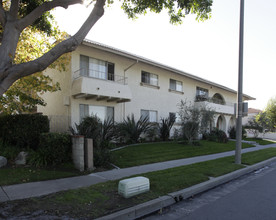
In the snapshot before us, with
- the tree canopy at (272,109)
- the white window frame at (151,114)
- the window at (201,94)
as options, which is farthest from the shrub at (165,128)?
the tree canopy at (272,109)

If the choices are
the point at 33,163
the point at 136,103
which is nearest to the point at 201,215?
the point at 33,163

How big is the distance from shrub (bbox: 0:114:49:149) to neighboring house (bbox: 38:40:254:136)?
124 inches

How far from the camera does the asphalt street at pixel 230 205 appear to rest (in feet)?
13.7

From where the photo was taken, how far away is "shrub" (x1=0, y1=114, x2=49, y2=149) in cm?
852

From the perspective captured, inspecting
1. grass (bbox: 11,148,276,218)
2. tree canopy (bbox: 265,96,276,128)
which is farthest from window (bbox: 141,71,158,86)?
tree canopy (bbox: 265,96,276,128)

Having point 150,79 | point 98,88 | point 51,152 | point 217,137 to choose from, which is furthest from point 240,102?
point 217,137

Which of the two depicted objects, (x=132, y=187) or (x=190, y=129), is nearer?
(x=132, y=187)

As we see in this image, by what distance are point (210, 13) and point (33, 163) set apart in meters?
8.31

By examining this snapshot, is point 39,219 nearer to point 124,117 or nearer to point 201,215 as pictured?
point 201,215

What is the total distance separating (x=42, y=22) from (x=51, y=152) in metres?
5.26

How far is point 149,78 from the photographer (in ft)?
54.4

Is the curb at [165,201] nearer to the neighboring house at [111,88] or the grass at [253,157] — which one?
the grass at [253,157]

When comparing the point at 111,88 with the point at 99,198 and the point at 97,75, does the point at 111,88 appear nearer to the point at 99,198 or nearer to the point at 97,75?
the point at 97,75

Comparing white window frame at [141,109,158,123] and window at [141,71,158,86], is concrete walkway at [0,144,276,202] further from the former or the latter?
window at [141,71,158,86]
